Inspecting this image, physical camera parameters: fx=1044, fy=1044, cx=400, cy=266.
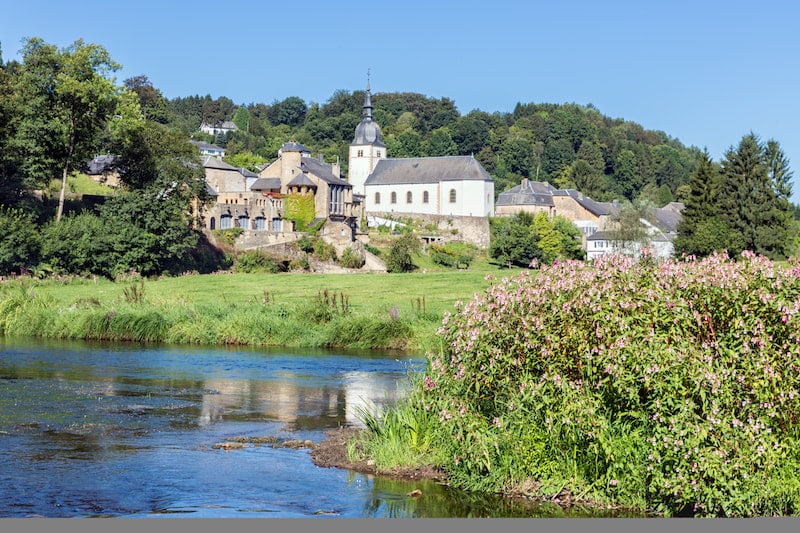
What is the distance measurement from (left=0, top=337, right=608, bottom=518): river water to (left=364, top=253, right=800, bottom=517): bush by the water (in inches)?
32.0

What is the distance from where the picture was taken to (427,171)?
125 metres

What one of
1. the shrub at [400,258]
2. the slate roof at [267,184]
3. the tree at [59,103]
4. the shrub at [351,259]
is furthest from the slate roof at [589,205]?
the tree at [59,103]

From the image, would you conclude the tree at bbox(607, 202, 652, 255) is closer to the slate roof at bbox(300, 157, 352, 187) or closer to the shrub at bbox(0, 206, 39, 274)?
the slate roof at bbox(300, 157, 352, 187)

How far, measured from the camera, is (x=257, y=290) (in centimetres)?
5409

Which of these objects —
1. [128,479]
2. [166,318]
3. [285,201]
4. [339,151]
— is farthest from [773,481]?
[339,151]

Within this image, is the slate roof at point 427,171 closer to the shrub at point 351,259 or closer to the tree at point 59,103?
the shrub at point 351,259

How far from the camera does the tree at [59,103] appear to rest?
203ft

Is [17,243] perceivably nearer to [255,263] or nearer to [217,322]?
[255,263]

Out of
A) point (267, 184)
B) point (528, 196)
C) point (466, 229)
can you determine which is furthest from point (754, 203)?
point (528, 196)

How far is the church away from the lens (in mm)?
120981

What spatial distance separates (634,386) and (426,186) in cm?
11225

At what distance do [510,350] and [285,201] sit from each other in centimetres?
8446

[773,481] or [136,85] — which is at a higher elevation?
[136,85]

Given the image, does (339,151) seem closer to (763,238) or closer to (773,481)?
(763,238)
